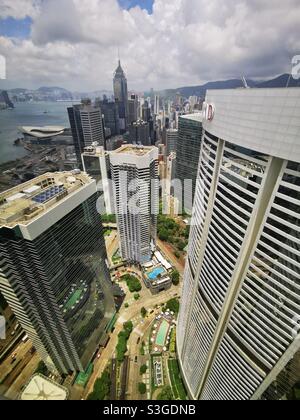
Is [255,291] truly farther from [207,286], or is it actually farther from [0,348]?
[0,348]

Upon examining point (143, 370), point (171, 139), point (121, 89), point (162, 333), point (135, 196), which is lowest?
point (162, 333)

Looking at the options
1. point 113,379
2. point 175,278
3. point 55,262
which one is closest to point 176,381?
point 113,379

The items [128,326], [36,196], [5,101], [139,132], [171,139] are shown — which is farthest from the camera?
[139,132]

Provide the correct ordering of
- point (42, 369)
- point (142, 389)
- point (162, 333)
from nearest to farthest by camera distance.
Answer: point (142, 389)
point (42, 369)
point (162, 333)

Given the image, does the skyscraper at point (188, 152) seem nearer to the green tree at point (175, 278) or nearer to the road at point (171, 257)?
the road at point (171, 257)

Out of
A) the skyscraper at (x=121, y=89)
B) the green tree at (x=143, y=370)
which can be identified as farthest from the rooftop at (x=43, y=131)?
the green tree at (x=143, y=370)

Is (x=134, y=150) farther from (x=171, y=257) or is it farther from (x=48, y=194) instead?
(x=171, y=257)

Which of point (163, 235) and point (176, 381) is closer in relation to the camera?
point (176, 381)
